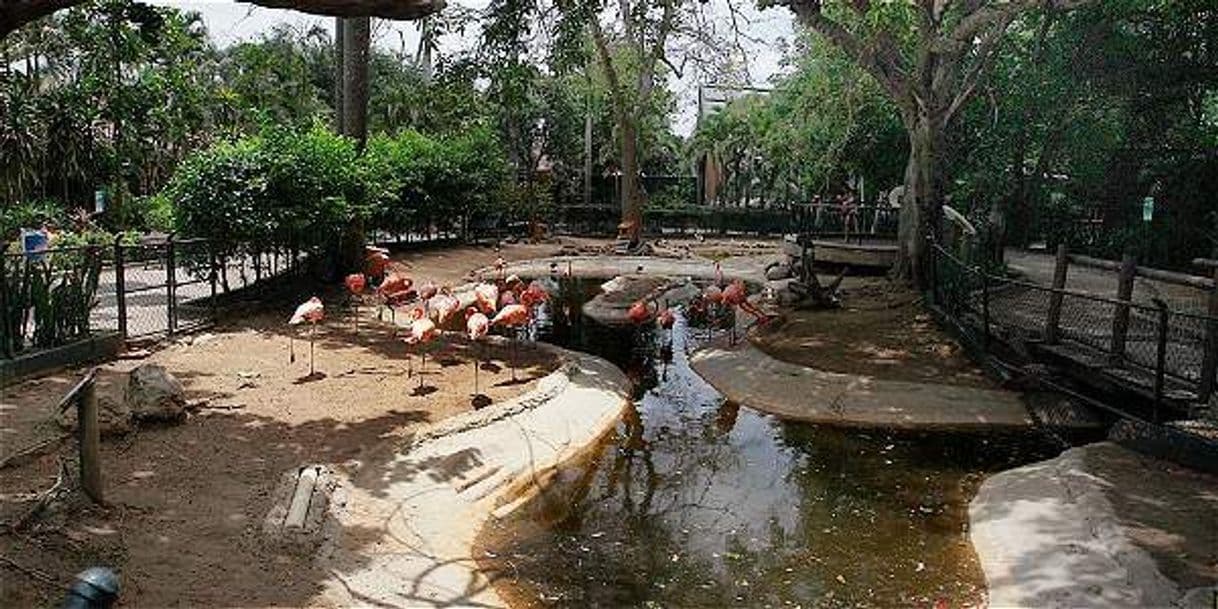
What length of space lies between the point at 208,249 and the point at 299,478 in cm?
673

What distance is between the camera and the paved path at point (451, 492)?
5.07 meters

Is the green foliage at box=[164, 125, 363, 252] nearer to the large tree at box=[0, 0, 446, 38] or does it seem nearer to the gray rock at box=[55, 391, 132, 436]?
the gray rock at box=[55, 391, 132, 436]

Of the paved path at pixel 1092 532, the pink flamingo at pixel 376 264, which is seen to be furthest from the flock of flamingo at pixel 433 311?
the paved path at pixel 1092 532

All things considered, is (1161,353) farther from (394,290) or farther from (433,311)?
(394,290)

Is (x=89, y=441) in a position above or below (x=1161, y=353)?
below

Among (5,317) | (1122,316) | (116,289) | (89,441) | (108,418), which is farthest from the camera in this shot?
(116,289)

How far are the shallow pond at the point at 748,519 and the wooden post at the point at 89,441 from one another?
214 cm

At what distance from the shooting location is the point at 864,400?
941 centimetres

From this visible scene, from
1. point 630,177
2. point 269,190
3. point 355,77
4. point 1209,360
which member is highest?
point 355,77

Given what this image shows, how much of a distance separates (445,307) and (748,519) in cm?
399

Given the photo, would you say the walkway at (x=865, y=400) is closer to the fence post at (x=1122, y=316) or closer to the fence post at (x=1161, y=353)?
the fence post at (x=1122, y=316)

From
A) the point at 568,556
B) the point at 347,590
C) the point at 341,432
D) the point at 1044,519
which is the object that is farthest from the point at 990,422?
the point at 347,590

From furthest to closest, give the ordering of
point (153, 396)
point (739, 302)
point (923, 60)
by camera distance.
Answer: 1. point (923, 60)
2. point (739, 302)
3. point (153, 396)

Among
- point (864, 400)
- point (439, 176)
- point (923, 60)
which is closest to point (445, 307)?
point (864, 400)
